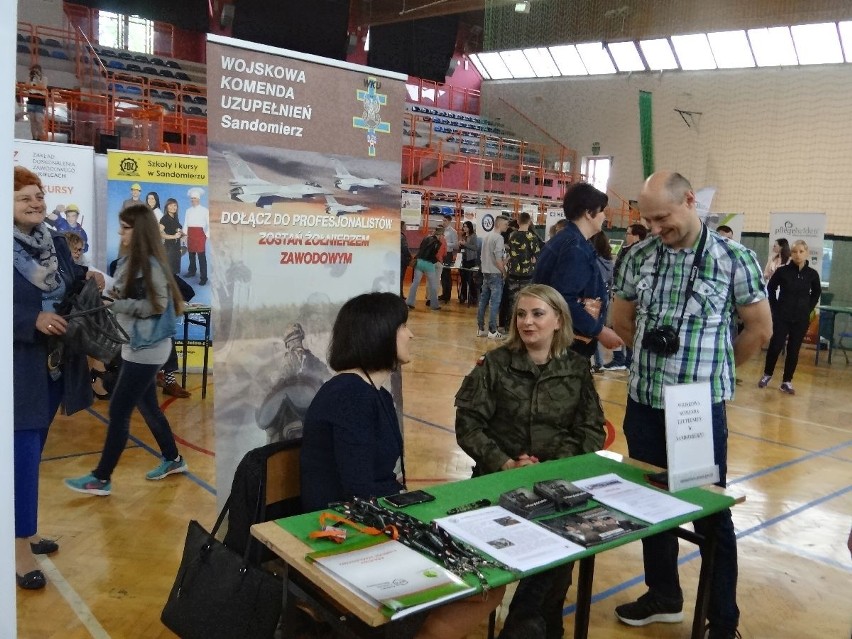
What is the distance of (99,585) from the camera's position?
9.31 feet

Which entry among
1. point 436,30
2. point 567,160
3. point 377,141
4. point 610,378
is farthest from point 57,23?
point 377,141

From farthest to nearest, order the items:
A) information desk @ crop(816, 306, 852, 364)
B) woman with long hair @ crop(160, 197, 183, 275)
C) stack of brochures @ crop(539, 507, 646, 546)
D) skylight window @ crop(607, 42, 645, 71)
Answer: skylight window @ crop(607, 42, 645, 71), information desk @ crop(816, 306, 852, 364), woman with long hair @ crop(160, 197, 183, 275), stack of brochures @ crop(539, 507, 646, 546)

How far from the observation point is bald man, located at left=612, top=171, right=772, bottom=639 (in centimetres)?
239

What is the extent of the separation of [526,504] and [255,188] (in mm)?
1533

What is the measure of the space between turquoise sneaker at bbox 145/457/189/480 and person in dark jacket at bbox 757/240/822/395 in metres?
5.91

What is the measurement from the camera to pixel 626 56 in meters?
18.6

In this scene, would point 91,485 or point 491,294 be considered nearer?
point 91,485

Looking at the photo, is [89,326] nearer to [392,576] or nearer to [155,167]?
[392,576]

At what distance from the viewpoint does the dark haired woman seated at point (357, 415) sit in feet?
6.72

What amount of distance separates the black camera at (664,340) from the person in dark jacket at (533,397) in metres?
0.37

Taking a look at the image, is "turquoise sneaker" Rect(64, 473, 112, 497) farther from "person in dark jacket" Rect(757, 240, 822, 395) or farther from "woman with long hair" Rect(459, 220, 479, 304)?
"woman with long hair" Rect(459, 220, 479, 304)

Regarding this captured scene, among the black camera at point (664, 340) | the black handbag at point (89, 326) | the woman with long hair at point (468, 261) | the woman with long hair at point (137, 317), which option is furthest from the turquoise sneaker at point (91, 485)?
the woman with long hair at point (468, 261)

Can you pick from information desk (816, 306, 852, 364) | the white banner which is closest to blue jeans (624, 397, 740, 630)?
information desk (816, 306, 852, 364)

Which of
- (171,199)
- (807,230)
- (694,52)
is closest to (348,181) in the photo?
(171,199)
